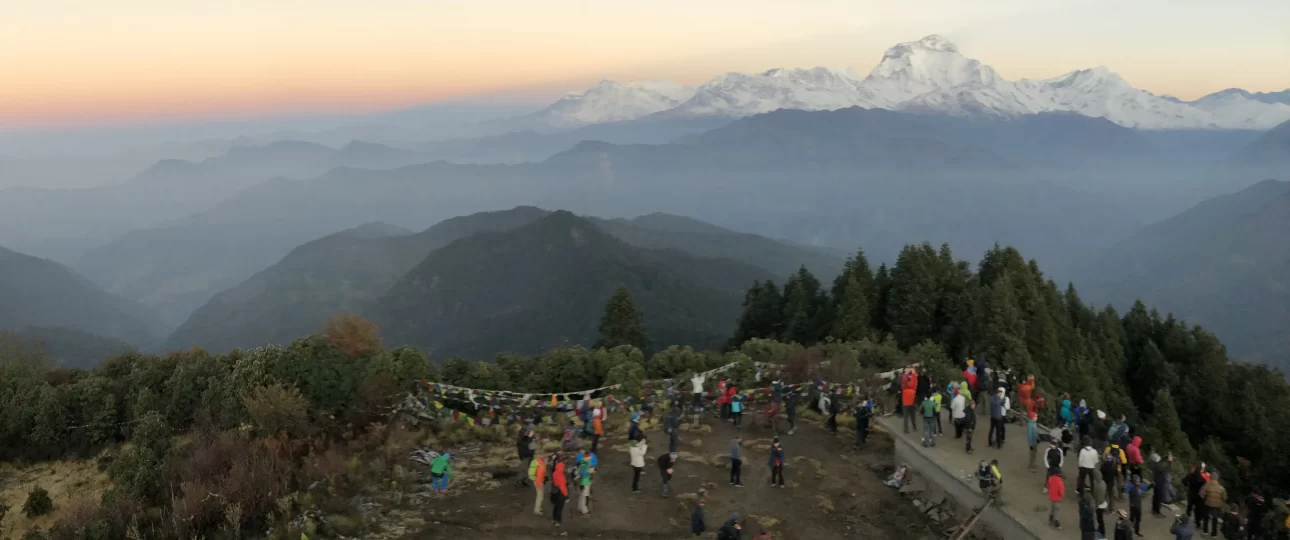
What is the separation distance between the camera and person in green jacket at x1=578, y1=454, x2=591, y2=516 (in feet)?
49.4

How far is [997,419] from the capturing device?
16.5 metres

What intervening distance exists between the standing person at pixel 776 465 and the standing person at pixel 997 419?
17.0 ft

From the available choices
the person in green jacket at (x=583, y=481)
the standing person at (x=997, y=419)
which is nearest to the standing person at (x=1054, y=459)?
the standing person at (x=997, y=419)

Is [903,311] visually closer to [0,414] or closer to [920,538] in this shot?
[920,538]

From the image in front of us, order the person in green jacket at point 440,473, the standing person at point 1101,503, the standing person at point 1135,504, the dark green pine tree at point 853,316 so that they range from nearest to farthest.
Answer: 1. the standing person at point 1101,503
2. the standing person at point 1135,504
3. the person in green jacket at point 440,473
4. the dark green pine tree at point 853,316

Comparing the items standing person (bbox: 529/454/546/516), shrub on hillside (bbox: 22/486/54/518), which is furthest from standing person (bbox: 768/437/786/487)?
shrub on hillside (bbox: 22/486/54/518)

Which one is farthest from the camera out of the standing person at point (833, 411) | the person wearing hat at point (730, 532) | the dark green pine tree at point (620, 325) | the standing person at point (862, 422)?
the dark green pine tree at point (620, 325)

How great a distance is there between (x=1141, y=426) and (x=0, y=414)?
4896 centimetres

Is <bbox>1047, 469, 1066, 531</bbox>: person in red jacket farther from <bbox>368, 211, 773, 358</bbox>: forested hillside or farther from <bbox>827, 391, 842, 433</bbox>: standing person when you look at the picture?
<bbox>368, 211, 773, 358</bbox>: forested hillside

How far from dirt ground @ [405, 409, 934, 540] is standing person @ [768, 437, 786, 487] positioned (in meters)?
0.19

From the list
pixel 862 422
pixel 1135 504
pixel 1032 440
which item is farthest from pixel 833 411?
pixel 1135 504

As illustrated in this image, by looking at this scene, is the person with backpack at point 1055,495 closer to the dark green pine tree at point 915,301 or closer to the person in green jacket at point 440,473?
the person in green jacket at point 440,473

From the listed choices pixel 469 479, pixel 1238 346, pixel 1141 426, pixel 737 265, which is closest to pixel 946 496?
pixel 469 479

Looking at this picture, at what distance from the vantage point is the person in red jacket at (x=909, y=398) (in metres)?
17.5
